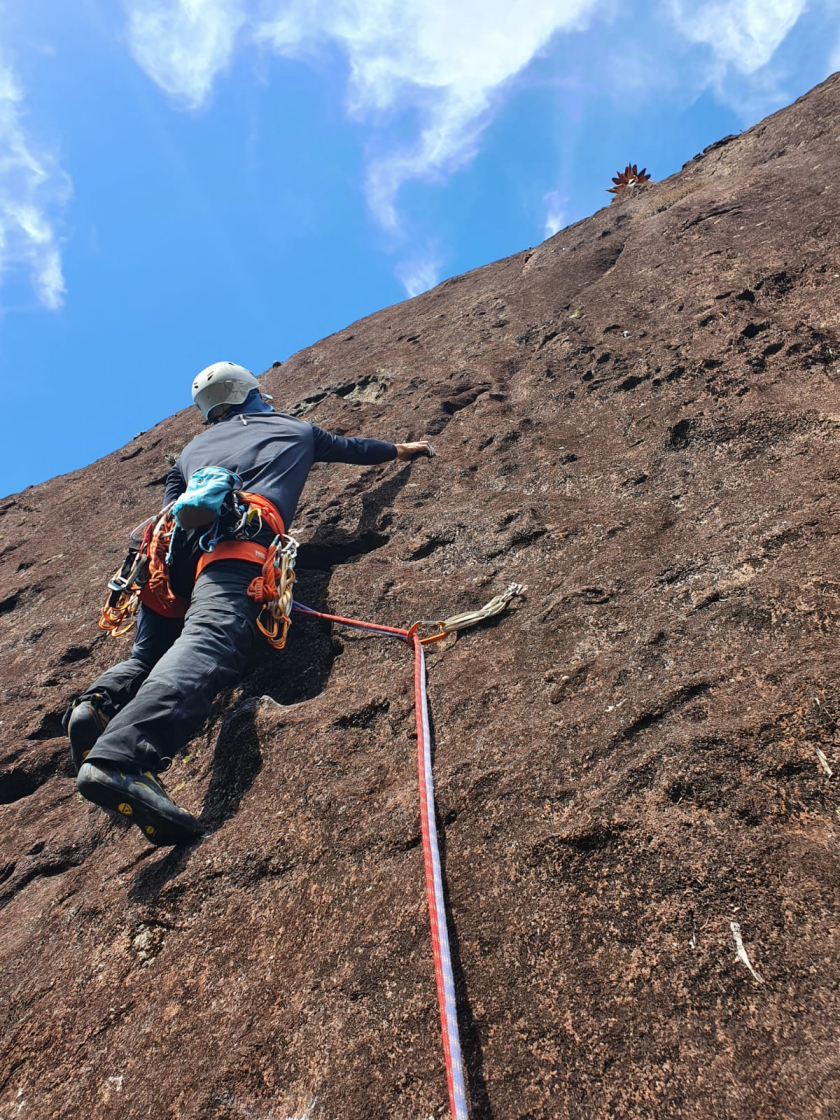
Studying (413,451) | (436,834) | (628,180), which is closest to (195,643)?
(436,834)

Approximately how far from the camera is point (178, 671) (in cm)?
324

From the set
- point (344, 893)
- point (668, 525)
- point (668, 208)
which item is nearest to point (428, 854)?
point (344, 893)

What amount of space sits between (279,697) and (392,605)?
0.75 meters

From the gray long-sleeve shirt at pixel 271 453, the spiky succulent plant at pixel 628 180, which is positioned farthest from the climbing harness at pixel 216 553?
the spiky succulent plant at pixel 628 180

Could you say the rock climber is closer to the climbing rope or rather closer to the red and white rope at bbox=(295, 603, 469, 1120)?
the climbing rope

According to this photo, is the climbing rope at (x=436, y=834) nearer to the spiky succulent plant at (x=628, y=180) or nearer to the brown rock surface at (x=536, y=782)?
the brown rock surface at (x=536, y=782)

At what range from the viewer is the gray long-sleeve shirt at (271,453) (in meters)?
4.43

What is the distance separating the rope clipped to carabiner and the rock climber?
2.79ft

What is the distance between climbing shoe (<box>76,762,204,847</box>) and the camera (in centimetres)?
284

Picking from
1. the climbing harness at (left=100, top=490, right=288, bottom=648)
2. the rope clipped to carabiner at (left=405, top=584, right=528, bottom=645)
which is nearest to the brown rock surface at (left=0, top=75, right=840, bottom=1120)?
the rope clipped to carabiner at (left=405, top=584, right=528, bottom=645)

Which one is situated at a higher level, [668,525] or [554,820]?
[668,525]

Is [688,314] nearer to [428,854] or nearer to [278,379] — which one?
[428,854]

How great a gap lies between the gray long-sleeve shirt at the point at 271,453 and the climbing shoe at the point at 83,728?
145cm

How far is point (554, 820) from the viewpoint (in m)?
2.38
